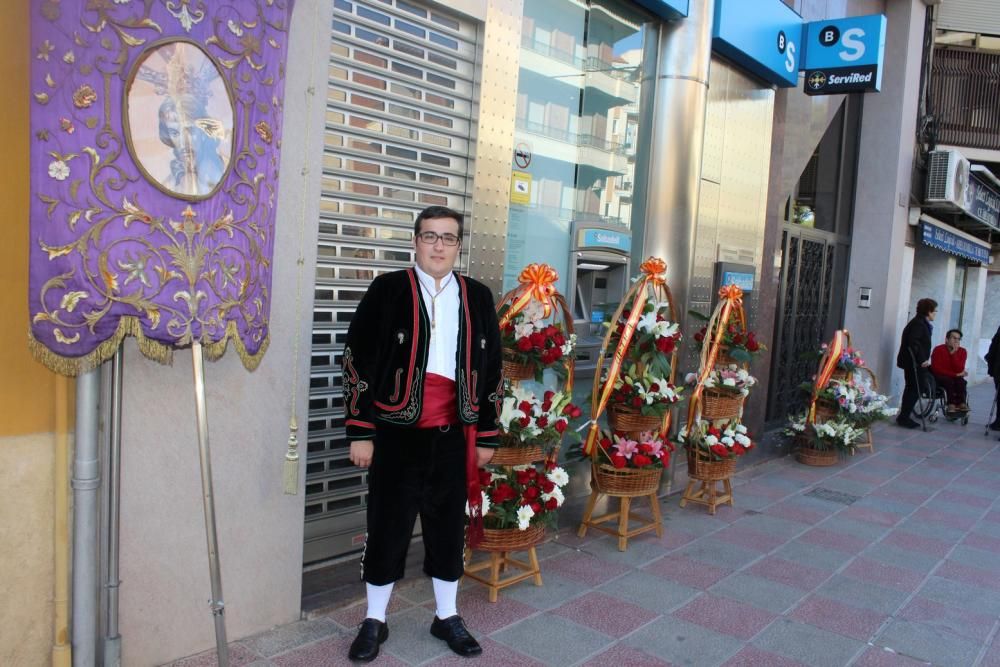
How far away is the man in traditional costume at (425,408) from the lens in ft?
10.4

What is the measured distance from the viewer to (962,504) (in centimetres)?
675

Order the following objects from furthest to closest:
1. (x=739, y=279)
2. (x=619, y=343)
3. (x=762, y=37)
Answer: (x=739, y=279) → (x=762, y=37) → (x=619, y=343)

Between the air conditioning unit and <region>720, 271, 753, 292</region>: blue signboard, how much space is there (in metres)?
6.25

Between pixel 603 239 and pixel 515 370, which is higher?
pixel 603 239

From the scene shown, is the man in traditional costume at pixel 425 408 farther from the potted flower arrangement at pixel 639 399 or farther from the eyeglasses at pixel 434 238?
the potted flower arrangement at pixel 639 399

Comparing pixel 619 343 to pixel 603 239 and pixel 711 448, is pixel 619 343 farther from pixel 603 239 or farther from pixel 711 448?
pixel 711 448

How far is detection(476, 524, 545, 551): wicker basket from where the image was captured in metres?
→ 3.87

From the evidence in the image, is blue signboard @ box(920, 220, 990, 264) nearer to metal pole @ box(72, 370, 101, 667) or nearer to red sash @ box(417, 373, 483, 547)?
red sash @ box(417, 373, 483, 547)

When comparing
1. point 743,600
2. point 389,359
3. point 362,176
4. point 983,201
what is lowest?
point 743,600

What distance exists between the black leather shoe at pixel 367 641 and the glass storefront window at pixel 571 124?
2455 mm

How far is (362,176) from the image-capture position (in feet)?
13.3

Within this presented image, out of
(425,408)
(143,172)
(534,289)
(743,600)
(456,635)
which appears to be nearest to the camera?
(143,172)

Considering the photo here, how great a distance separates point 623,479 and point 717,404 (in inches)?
50.5

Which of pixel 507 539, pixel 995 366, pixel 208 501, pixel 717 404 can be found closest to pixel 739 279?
pixel 717 404
